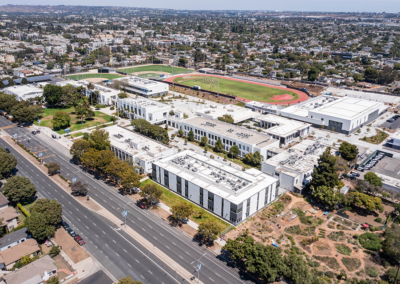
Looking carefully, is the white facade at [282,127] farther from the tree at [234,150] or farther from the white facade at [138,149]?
the white facade at [138,149]

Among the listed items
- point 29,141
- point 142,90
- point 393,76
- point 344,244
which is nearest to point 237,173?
point 344,244

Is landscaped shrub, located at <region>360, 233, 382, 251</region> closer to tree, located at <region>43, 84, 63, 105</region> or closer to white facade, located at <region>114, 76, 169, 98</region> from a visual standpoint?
white facade, located at <region>114, 76, 169, 98</region>

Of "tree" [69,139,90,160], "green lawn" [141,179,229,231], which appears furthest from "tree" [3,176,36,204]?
"green lawn" [141,179,229,231]

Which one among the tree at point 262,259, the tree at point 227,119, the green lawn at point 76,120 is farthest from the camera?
the green lawn at point 76,120

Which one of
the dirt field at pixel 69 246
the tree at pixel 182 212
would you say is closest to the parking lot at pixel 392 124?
the tree at pixel 182 212

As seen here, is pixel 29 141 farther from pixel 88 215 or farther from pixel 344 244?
pixel 344 244
